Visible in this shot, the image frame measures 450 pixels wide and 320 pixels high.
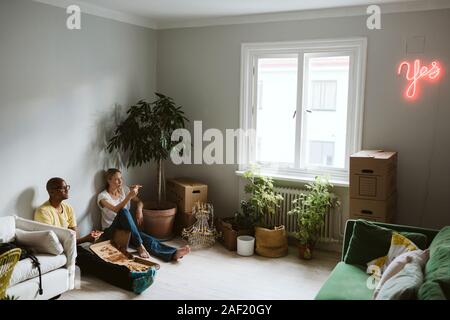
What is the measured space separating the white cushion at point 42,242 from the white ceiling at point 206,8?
6.73 ft

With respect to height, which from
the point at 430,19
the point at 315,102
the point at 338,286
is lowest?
the point at 338,286

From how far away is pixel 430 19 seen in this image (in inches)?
157

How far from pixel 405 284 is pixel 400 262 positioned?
41cm

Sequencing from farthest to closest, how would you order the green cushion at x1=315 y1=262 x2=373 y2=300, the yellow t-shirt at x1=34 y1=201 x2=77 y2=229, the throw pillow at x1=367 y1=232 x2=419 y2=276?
the yellow t-shirt at x1=34 y1=201 x2=77 y2=229 < the throw pillow at x1=367 y1=232 x2=419 y2=276 < the green cushion at x1=315 y1=262 x2=373 y2=300

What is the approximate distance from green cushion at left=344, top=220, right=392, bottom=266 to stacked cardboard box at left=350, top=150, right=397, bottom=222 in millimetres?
776

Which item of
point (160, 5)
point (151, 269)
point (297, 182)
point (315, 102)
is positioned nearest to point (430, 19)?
point (315, 102)

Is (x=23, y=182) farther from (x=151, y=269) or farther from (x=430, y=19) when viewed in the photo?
(x=430, y=19)

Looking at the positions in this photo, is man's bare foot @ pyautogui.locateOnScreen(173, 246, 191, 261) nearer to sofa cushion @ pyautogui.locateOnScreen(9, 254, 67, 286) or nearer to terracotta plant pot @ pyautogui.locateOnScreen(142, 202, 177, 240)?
terracotta plant pot @ pyautogui.locateOnScreen(142, 202, 177, 240)

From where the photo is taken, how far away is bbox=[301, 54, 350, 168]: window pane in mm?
4555

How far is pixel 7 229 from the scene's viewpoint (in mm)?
3463

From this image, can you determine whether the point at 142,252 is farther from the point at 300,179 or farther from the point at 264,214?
the point at 300,179

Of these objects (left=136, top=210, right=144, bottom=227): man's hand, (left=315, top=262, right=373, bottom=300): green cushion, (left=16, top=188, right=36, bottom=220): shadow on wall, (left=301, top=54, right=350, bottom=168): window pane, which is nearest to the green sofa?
(left=315, top=262, right=373, bottom=300): green cushion

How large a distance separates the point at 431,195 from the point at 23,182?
3670 millimetres

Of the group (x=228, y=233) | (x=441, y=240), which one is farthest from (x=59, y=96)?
(x=441, y=240)
